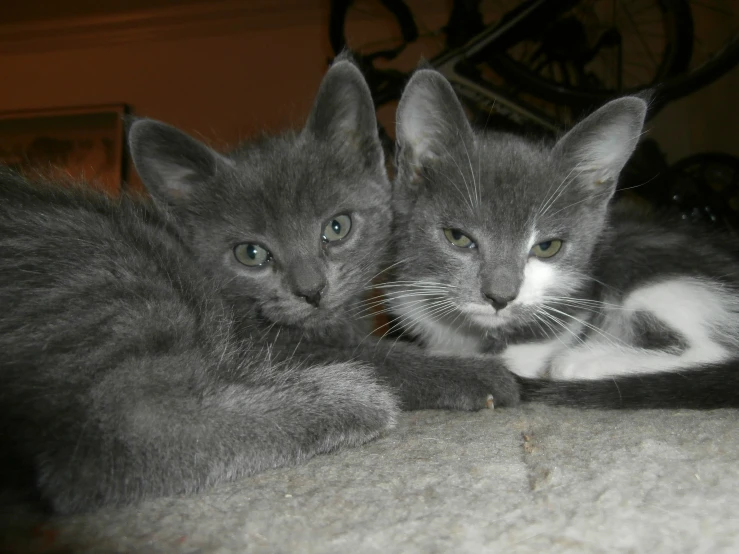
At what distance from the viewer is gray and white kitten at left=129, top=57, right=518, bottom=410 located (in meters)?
1.08

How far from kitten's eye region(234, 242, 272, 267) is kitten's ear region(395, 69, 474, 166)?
387 millimetres

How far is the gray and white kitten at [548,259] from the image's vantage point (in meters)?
1.14

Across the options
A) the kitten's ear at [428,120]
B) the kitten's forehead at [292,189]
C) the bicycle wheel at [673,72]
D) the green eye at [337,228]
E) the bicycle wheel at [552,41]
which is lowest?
the green eye at [337,228]

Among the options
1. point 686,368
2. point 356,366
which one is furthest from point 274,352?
point 686,368

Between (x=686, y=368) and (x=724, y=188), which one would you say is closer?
(x=686, y=368)

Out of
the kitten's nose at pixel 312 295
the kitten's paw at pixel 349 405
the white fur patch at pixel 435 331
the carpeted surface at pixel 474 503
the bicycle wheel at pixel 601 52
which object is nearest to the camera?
the carpeted surface at pixel 474 503

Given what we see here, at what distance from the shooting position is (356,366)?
40.7 inches

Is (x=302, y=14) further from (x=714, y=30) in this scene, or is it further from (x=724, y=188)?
(x=724, y=188)

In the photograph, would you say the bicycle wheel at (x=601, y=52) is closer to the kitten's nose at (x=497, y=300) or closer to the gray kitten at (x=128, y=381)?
the kitten's nose at (x=497, y=300)

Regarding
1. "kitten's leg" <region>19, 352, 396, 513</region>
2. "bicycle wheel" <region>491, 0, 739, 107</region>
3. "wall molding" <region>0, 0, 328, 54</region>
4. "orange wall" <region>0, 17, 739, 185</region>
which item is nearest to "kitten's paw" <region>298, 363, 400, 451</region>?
"kitten's leg" <region>19, 352, 396, 513</region>

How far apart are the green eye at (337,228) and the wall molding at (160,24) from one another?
2879 millimetres

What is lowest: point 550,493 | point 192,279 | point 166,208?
point 550,493

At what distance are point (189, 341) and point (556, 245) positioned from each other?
2.51 feet

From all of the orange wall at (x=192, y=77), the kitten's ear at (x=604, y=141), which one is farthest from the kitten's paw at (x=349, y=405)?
the orange wall at (x=192, y=77)
